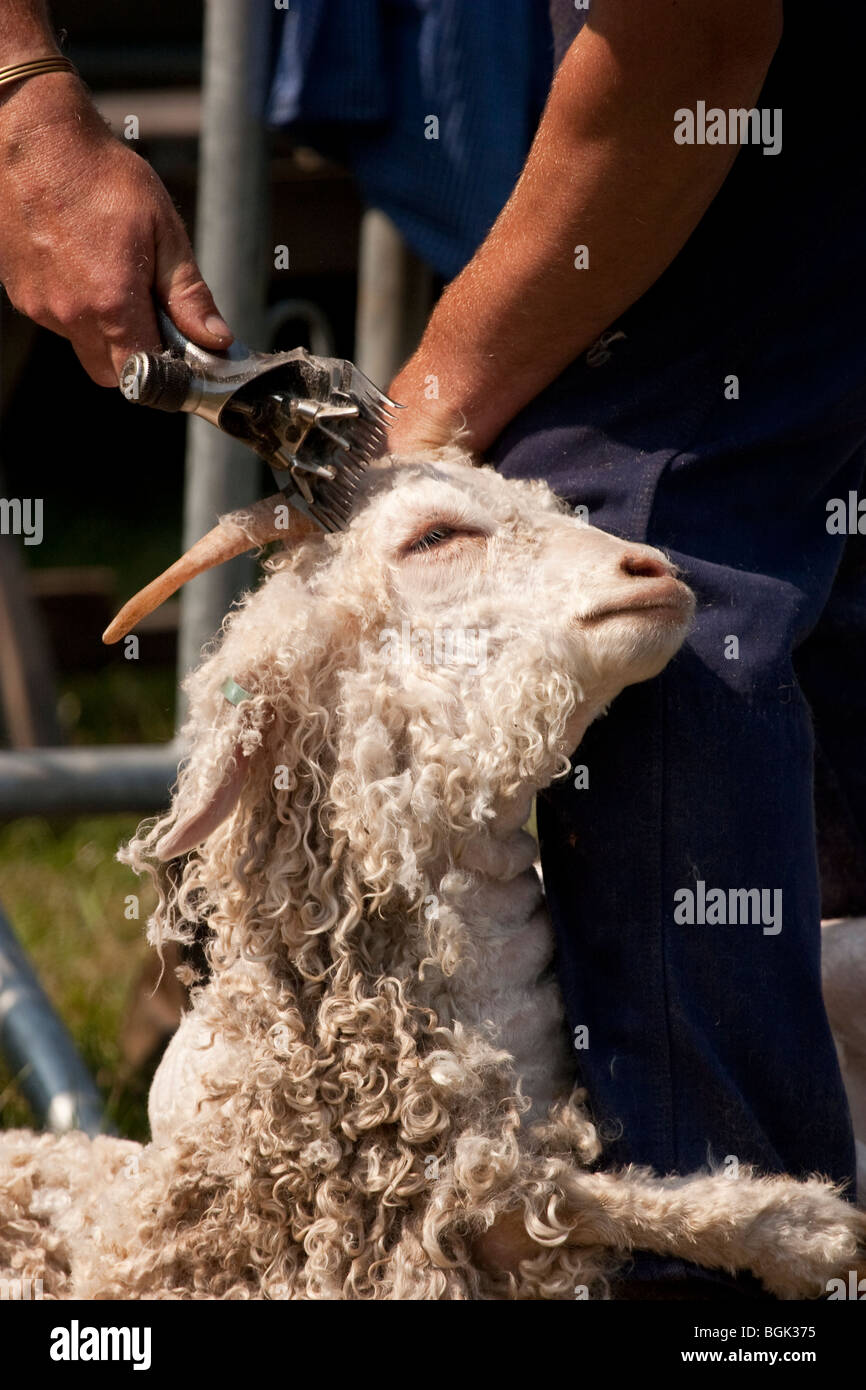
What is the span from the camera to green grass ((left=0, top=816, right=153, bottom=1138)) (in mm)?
3139

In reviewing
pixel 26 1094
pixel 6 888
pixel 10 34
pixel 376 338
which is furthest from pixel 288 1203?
pixel 6 888

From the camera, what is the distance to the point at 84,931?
→ 3.91m

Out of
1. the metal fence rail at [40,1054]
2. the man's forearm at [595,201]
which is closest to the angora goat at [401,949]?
the man's forearm at [595,201]

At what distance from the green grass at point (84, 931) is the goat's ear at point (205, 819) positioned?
4.18 feet

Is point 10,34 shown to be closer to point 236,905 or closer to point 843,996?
point 236,905

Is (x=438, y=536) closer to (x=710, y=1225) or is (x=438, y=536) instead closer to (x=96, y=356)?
(x=96, y=356)

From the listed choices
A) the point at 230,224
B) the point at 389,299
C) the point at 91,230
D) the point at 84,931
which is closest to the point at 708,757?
the point at 91,230

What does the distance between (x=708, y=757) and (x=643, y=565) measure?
23 centimetres

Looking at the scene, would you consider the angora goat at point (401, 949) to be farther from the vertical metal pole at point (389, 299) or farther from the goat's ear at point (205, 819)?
the vertical metal pole at point (389, 299)

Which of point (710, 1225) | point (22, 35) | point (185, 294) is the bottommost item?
point (710, 1225)

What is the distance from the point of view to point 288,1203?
5.56 feet

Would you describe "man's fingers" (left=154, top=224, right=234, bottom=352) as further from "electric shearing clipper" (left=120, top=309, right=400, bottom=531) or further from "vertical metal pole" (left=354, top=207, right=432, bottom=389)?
"vertical metal pole" (left=354, top=207, right=432, bottom=389)

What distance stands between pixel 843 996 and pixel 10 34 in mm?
1657
